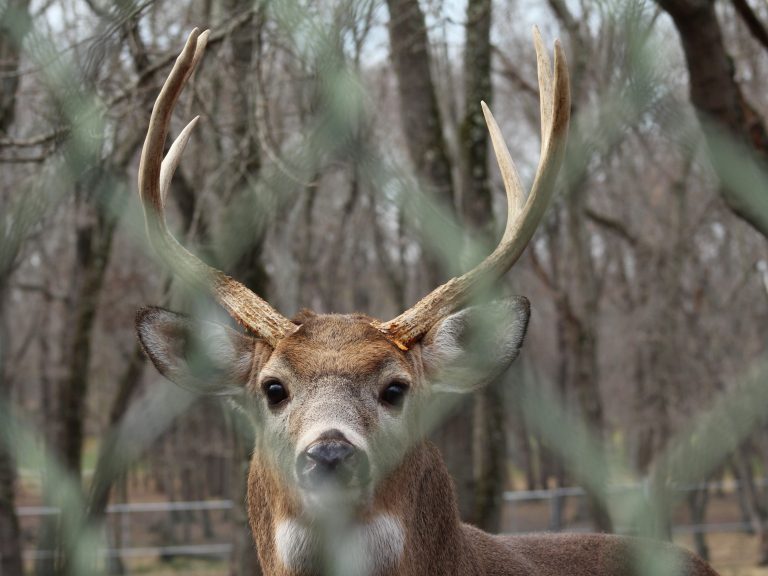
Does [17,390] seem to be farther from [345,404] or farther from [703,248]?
[345,404]

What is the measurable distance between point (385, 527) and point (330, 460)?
0.50 meters

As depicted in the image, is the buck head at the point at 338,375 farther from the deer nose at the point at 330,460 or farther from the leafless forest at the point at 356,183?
the leafless forest at the point at 356,183

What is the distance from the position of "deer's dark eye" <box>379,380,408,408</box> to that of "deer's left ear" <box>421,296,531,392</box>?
0.66 ft

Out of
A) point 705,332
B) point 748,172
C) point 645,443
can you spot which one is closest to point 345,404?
point 748,172

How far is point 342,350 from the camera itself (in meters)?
3.19

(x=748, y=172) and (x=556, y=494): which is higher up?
(x=748, y=172)

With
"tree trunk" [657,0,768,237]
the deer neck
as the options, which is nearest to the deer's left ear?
the deer neck

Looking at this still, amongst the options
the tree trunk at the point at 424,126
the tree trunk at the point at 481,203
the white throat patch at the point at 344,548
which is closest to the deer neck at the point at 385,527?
the white throat patch at the point at 344,548

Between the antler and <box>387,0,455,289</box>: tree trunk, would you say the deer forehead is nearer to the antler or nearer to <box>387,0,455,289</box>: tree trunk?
the antler

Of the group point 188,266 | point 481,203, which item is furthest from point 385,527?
point 481,203

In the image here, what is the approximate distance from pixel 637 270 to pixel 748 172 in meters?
14.9

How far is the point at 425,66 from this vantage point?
8.24 metres

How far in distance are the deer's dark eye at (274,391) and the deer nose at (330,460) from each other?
1.43 feet

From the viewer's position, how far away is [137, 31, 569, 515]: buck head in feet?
9.64
